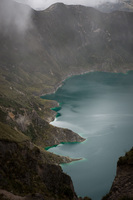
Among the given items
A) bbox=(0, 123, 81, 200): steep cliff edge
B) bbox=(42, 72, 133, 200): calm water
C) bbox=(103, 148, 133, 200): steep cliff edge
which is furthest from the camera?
bbox=(42, 72, 133, 200): calm water

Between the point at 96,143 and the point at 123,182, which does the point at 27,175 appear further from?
the point at 96,143

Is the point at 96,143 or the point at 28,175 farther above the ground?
the point at 96,143

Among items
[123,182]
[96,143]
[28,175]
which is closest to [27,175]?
[28,175]

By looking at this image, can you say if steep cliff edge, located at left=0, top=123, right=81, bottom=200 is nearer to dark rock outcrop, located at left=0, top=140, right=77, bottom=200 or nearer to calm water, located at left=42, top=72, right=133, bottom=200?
dark rock outcrop, located at left=0, top=140, right=77, bottom=200

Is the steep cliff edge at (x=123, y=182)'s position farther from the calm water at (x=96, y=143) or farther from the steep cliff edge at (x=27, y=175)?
the calm water at (x=96, y=143)

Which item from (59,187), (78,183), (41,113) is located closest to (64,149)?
(78,183)

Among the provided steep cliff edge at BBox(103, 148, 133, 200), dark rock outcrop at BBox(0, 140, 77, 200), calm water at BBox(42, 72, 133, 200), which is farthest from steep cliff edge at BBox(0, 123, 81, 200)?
calm water at BBox(42, 72, 133, 200)

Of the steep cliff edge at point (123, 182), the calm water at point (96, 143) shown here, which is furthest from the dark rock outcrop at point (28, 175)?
the calm water at point (96, 143)

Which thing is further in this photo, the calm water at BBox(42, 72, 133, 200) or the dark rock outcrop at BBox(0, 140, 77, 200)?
the calm water at BBox(42, 72, 133, 200)
